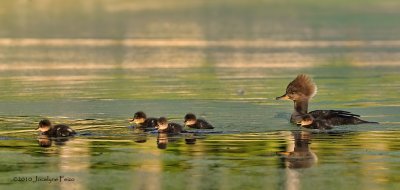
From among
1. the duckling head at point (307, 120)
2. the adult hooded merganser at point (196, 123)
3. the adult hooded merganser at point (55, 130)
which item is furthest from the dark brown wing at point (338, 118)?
the adult hooded merganser at point (55, 130)

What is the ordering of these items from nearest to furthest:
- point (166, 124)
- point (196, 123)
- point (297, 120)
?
point (166, 124)
point (196, 123)
point (297, 120)

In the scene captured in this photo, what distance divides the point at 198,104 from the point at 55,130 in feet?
18.5

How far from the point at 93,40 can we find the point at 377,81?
22.6 metres

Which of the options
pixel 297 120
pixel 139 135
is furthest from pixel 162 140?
pixel 297 120

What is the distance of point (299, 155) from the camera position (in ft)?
53.9

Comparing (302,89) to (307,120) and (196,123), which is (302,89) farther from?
(196,123)

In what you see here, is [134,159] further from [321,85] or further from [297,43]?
[297,43]

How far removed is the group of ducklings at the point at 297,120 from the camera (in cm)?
1870

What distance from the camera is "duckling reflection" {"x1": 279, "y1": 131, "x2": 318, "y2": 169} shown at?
15641 mm

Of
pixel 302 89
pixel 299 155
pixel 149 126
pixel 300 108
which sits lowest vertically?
pixel 299 155

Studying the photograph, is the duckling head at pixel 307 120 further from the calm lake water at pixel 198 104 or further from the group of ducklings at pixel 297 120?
the calm lake water at pixel 198 104

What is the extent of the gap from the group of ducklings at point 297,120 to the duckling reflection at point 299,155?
4.69 ft

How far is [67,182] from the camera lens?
1444 centimetres

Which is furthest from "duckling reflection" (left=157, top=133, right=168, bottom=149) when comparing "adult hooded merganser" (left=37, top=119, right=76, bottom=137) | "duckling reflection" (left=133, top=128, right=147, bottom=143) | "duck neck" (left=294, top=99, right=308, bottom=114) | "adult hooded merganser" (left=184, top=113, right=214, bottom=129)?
"duck neck" (left=294, top=99, right=308, bottom=114)
